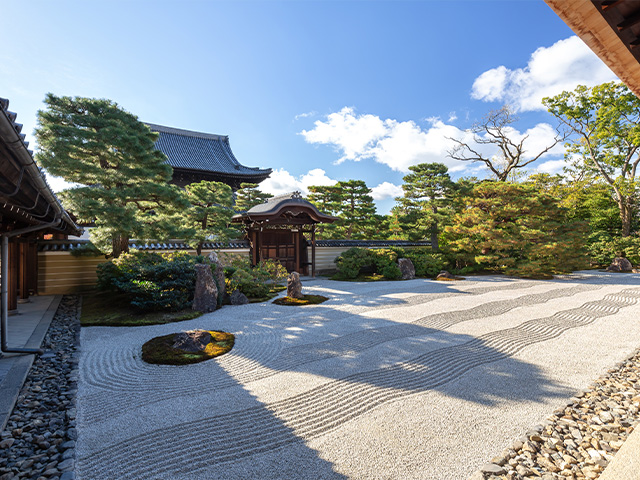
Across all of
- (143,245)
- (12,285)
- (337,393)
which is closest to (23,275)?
(12,285)

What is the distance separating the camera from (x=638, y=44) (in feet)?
5.44

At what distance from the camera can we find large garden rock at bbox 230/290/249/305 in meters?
7.83

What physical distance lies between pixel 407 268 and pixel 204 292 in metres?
8.96

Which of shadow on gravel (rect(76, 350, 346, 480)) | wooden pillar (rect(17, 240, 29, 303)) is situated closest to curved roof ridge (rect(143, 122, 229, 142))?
wooden pillar (rect(17, 240, 29, 303))

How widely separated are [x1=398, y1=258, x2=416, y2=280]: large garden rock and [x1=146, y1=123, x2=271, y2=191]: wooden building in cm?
931

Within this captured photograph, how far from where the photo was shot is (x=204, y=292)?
7.07m

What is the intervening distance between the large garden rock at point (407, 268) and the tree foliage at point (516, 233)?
277 cm

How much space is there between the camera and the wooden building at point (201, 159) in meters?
16.5

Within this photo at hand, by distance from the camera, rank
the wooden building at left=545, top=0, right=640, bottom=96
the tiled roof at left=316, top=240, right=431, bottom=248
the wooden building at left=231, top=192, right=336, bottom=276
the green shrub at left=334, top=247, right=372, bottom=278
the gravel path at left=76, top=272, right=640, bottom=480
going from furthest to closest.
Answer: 1. the tiled roof at left=316, top=240, right=431, bottom=248
2. the green shrub at left=334, top=247, right=372, bottom=278
3. the wooden building at left=231, top=192, right=336, bottom=276
4. the gravel path at left=76, top=272, right=640, bottom=480
5. the wooden building at left=545, top=0, right=640, bottom=96

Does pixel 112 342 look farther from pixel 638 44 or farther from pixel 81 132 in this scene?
pixel 638 44

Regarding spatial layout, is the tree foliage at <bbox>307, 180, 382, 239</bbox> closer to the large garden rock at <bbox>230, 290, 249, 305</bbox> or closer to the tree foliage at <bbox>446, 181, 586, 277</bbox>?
the tree foliage at <bbox>446, 181, 586, 277</bbox>

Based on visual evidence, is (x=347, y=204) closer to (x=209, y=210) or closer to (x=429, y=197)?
(x=429, y=197)

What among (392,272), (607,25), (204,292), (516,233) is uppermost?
(607,25)

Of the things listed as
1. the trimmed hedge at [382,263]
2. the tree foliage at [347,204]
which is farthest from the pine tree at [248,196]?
the trimmed hedge at [382,263]
